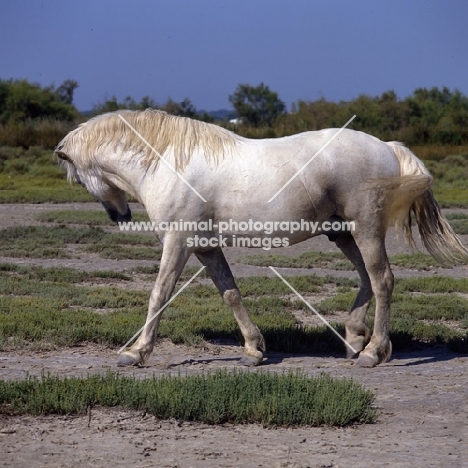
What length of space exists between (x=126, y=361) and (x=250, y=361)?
100cm

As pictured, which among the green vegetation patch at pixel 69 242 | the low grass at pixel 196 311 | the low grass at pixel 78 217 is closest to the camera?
the low grass at pixel 196 311

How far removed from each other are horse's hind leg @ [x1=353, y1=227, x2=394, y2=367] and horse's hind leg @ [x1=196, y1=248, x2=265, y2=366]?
0.86 m

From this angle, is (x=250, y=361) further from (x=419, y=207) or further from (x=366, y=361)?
(x=419, y=207)

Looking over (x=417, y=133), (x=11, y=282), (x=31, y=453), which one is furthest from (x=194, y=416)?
(x=417, y=133)

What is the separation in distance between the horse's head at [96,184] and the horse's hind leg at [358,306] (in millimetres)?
1882

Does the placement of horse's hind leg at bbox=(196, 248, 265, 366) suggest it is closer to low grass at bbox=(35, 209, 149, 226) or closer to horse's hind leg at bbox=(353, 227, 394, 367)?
horse's hind leg at bbox=(353, 227, 394, 367)

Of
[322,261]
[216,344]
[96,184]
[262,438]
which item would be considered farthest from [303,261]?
[262,438]

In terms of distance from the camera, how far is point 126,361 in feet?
23.7

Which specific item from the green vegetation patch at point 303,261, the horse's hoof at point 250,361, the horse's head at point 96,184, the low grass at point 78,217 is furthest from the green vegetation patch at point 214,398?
the low grass at point 78,217

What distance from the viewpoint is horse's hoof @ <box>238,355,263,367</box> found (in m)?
7.46

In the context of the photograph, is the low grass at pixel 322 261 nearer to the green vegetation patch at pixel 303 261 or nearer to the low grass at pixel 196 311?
the green vegetation patch at pixel 303 261

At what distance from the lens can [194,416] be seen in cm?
560

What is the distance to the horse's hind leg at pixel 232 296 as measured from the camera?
7613mm

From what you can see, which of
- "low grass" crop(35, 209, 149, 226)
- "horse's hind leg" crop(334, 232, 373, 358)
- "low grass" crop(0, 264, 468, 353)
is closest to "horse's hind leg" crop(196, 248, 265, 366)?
"low grass" crop(0, 264, 468, 353)
